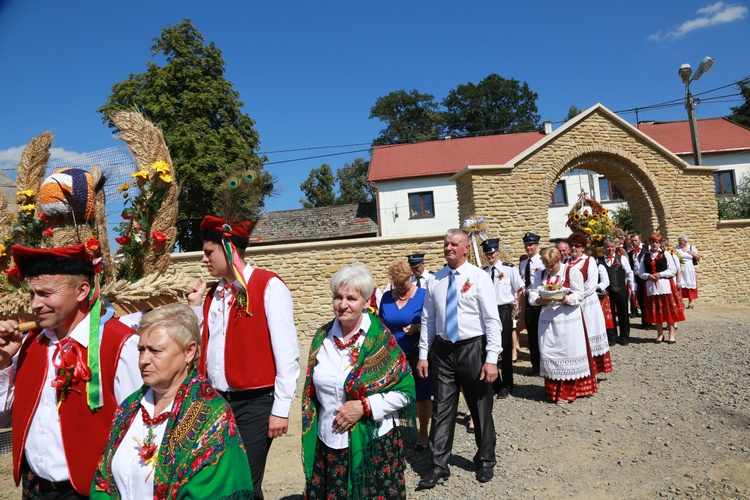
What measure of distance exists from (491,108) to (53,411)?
58457 mm

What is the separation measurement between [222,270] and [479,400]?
256 cm

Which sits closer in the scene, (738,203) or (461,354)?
(461,354)

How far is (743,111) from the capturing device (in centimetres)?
4366

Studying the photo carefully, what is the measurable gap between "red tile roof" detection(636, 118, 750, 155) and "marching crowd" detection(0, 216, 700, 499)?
98.0ft

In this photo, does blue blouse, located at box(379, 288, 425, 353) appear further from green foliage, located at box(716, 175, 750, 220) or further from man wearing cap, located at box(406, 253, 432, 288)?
green foliage, located at box(716, 175, 750, 220)

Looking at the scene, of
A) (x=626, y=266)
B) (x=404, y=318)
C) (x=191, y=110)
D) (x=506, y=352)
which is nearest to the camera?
(x=404, y=318)

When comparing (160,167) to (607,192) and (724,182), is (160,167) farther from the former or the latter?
(724,182)

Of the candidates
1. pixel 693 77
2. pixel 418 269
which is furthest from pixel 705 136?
pixel 418 269

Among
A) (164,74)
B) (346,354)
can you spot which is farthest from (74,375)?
(164,74)

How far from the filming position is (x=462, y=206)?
15.5m

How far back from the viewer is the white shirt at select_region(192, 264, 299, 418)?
303 centimetres

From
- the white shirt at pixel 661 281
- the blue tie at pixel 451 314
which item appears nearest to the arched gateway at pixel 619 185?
the white shirt at pixel 661 281

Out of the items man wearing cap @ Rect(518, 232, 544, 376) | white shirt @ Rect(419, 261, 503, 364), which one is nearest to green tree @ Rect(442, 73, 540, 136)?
man wearing cap @ Rect(518, 232, 544, 376)

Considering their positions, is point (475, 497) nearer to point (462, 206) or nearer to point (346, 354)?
point (346, 354)
